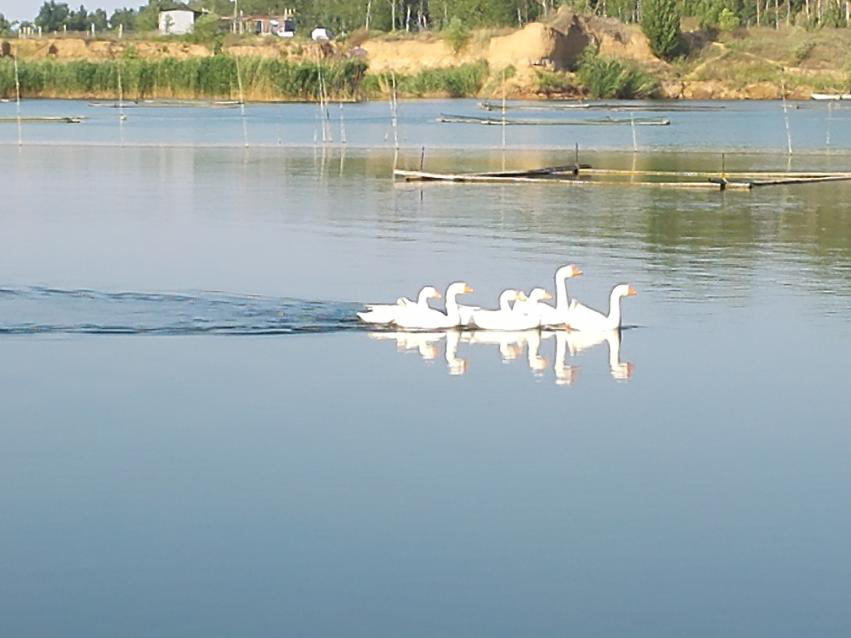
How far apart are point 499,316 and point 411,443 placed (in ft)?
15.0

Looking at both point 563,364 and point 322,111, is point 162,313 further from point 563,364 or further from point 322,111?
point 322,111

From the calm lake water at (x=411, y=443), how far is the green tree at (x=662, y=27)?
77.6 metres

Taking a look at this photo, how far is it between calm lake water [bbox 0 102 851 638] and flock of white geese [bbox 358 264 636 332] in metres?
0.25

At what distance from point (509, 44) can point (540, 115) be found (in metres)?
26.3

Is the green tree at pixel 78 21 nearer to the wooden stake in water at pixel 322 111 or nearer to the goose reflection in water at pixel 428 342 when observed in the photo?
the wooden stake in water at pixel 322 111

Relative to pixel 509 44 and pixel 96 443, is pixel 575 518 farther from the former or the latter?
pixel 509 44

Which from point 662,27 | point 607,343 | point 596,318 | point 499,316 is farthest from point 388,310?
point 662,27

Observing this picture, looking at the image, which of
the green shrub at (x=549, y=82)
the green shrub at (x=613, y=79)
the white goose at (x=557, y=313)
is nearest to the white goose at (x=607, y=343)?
the white goose at (x=557, y=313)

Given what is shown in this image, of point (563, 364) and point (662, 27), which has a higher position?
point (662, 27)

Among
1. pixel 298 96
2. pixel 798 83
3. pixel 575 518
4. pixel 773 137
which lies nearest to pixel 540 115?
pixel 298 96

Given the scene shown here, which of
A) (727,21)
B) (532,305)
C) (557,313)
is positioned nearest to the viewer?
(532,305)

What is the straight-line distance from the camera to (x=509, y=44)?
100 m

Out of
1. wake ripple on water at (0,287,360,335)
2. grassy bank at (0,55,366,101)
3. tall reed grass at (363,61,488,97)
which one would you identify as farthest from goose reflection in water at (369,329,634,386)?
tall reed grass at (363,61,488,97)

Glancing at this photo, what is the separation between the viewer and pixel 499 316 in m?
17.1
